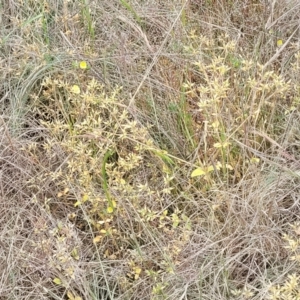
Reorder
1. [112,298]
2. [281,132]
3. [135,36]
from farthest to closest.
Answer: [135,36] → [281,132] → [112,298]

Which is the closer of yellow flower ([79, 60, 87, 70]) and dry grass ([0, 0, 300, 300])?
dry grass ([0, 0, 300, 300])

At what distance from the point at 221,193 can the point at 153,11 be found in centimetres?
77

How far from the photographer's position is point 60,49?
6.04ft

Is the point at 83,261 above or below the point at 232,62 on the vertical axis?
below

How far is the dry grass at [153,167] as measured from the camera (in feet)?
4.37

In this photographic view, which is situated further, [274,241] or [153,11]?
[153,11]

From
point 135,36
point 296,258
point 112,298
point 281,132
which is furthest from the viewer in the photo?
point 135,36

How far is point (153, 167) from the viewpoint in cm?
151

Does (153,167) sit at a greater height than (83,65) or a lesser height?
lesser

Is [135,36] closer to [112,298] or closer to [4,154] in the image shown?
[4,154]

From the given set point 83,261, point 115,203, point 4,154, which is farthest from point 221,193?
point 4,154

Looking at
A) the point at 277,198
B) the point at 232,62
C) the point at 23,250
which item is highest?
the point at 232,62

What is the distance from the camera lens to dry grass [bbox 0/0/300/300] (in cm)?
133

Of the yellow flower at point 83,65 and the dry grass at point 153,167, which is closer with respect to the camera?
the dry grass at point 153,167
